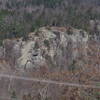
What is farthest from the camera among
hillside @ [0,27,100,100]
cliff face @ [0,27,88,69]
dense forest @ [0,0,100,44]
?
dense forest @ [0,0,100,44]

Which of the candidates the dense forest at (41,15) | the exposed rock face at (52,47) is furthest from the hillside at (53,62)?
the dense forest at (41,15)

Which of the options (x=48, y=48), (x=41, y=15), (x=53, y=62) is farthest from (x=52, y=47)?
(x=41, y=15)

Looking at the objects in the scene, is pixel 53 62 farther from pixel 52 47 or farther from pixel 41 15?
pixel 41 15

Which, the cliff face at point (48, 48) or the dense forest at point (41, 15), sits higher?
the dense forest at point (41, 15)

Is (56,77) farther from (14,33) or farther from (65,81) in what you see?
(14,33)

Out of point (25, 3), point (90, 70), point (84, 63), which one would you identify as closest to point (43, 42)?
point (84, 63)

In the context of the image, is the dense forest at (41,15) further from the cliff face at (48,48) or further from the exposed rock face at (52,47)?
the exposed rock face at (52,47)

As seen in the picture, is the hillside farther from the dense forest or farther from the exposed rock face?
the dense forest

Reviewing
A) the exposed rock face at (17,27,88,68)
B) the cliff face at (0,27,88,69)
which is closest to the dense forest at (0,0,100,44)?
the cliff face at (0,27,88,69)
